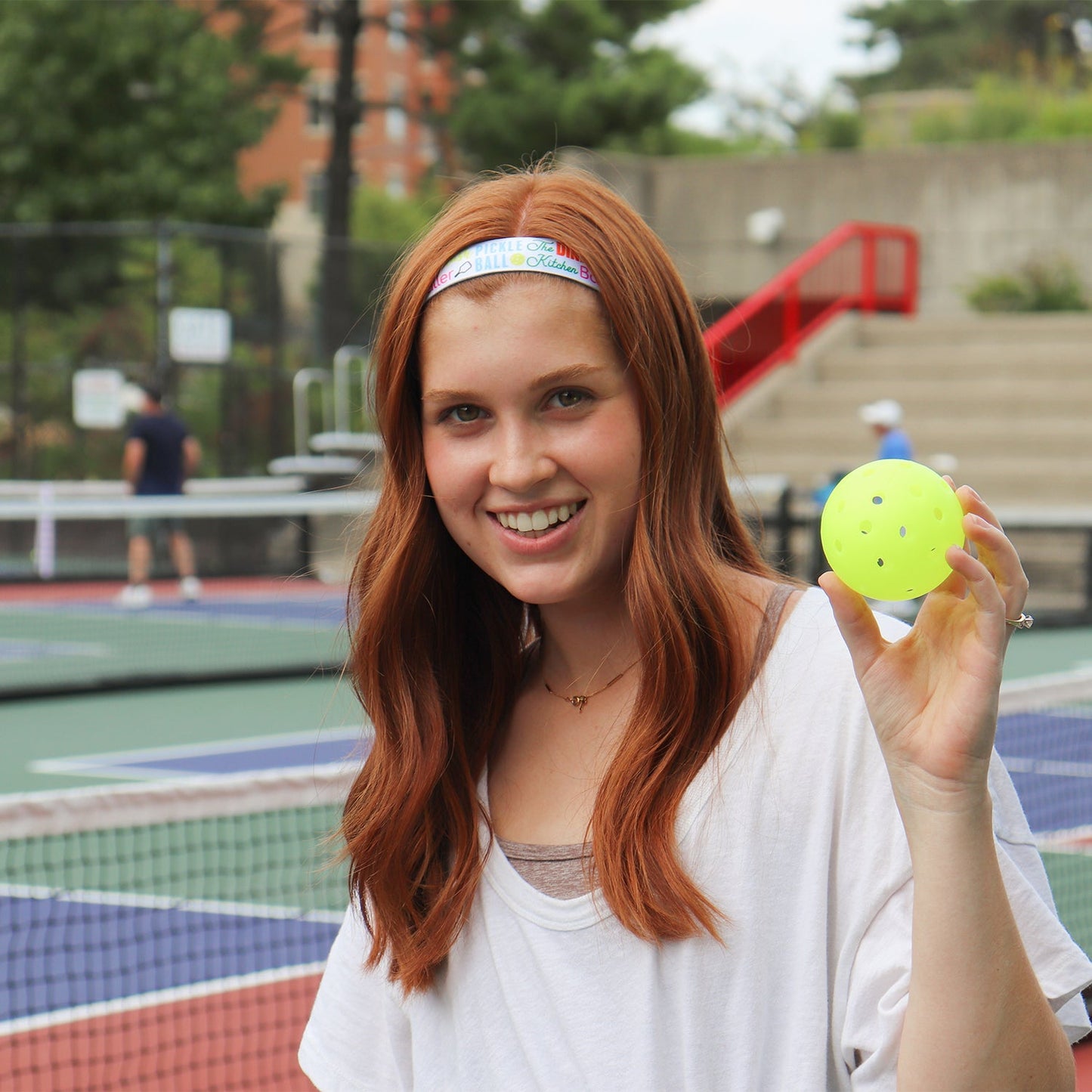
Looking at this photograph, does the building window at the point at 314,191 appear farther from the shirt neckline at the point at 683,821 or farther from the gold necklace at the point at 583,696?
the shirt neckline at the point at 683,821

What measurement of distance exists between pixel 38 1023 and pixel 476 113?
2515 centimetres

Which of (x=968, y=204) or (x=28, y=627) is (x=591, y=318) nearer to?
(x=28, y=627)

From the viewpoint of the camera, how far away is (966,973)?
145 cm

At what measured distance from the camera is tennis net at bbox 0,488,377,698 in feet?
39.0

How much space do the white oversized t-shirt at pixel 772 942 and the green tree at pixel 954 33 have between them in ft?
161

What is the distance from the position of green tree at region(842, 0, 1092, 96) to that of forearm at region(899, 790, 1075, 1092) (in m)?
49.3

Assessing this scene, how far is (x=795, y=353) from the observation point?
2070cm

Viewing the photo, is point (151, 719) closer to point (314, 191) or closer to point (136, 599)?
point (136, 599)

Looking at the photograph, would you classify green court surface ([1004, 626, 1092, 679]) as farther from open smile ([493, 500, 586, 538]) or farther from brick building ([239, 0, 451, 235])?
brick building ([239, 0, 451, 235])

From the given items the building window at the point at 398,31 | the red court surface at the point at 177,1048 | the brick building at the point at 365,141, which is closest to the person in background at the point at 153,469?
the red court surface at the point at 177,1048

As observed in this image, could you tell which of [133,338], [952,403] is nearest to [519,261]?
[133,338]

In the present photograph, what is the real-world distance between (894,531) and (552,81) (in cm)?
2852

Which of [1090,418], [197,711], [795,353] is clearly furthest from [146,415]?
[1090,418]

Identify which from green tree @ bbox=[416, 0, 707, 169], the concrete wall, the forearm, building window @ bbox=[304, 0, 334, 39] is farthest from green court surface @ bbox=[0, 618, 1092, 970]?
green tree @ bbox=[416, 0, 707, 169]
